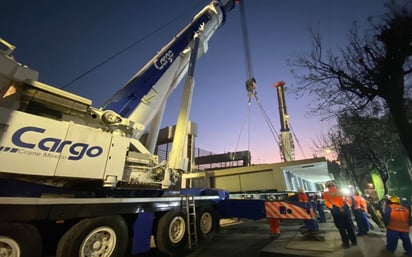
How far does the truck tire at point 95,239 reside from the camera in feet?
13.1

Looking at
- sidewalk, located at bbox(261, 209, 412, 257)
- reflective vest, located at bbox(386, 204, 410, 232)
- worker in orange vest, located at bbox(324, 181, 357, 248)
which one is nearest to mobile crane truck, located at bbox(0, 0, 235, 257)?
sidewalk, located at bbox(261, 209, 412, 257)

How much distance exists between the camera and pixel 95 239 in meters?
4.37

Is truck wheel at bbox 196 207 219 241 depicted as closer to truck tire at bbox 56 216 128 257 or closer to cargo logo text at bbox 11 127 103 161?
truck tire at bbox 56 216 128 257

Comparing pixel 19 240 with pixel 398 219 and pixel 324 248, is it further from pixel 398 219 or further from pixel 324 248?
pixel 398 219

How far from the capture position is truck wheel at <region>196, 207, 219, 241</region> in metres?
7.18

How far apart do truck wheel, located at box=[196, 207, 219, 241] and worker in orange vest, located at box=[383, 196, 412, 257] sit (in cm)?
501

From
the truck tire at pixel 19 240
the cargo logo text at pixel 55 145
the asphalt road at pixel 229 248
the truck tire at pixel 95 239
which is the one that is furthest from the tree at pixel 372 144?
the truck tire at pixel 19 240

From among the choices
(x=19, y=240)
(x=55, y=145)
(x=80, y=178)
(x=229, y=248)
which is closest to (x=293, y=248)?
(x=229, y=248)

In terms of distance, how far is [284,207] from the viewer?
743 centimetres

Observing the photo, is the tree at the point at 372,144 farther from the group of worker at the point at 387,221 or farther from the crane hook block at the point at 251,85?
the group of worker at the point at 387,221

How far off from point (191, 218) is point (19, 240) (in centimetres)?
440

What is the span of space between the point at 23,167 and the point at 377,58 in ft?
30.3

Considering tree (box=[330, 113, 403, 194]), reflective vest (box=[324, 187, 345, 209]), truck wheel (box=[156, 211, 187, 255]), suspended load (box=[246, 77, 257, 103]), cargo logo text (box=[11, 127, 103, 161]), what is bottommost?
truck wheel (box=[156, 211, 187, 255])

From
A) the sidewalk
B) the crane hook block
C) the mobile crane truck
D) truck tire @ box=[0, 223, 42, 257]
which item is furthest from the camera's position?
the crane hook block
